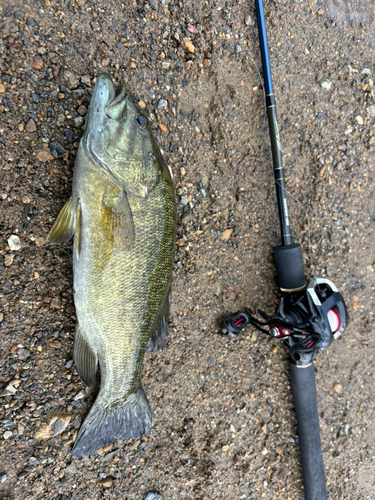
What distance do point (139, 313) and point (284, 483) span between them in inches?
84.9

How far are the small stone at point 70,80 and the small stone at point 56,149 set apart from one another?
1.26 ft

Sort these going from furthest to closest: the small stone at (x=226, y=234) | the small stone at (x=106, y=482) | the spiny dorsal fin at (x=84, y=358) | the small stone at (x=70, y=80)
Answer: the small stone at (x=226, y=234) → the small stone at (x=106, y=482) → the small stone at (x=70, y=80) → the spiny dorsal fin at (x=84, y=358)

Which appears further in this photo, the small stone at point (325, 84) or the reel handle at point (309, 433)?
the small stone at point (325, 84)

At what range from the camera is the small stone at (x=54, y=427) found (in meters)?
2.11

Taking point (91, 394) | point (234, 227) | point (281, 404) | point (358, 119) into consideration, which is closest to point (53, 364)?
point (91, 394)

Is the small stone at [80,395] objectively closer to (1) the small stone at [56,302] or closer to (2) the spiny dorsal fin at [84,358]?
(2) the spiny dorsal fin at [84,358]

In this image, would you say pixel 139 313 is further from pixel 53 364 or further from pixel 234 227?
pixel 234 227

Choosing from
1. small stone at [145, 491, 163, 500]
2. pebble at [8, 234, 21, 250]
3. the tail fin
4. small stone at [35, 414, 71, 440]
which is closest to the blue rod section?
pebble at [8, 234, 21, 250]

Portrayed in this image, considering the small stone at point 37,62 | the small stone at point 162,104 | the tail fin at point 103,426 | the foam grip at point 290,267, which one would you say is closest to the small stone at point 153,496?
the tail fin at point 103,426

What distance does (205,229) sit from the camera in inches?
101

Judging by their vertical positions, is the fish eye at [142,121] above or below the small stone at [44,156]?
above

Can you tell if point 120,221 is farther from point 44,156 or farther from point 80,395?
point 80,395

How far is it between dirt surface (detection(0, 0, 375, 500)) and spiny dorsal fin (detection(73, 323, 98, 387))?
222 millimetres

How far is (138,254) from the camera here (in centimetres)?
184
